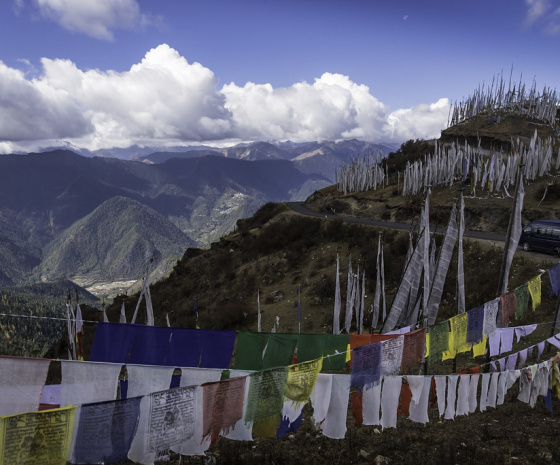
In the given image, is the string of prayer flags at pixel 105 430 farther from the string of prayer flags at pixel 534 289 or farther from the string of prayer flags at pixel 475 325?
the string of prayer flags at pixel 534 289

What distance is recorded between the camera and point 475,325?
487 inches

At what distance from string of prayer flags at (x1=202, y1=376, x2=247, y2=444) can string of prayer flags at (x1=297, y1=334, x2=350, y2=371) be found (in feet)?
14.2

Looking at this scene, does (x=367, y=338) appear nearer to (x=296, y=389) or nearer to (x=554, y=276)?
(x=296, y=389)

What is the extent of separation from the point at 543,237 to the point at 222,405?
25.3 meters

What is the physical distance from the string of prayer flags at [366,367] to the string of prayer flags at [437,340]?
222 centimetres

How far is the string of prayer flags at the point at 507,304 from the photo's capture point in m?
13.5

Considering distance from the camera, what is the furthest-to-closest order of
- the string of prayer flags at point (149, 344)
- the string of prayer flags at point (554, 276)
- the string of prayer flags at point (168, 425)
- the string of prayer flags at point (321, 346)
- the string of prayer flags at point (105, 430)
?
the string of prayer flags at point (554, 276), the string of prayer flags at point (321, 346), the string of prayer flags at point (149, 344), the string of prayer flags at point (168, 425), the string of prayer flags at point (105, 430)

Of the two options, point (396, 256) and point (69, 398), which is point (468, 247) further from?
point (69, 398)

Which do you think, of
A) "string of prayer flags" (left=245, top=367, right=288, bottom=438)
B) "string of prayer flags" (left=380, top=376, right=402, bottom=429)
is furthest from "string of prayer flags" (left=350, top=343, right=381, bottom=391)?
"string of prayer flags" (left=245, top=367, right=288, bottom=438)

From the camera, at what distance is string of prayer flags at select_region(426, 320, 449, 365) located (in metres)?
11.3

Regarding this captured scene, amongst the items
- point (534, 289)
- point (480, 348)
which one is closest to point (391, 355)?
point (480, 348)

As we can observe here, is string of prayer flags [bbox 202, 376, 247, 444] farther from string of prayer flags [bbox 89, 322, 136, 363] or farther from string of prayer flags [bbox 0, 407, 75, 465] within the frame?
string of prayer flags [bbox 89, 322, 136, 363]

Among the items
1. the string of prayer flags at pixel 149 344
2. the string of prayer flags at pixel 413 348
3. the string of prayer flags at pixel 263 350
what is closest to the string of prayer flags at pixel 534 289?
the string of prayer flags at pixel 413 348

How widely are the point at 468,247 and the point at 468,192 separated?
747 inches
